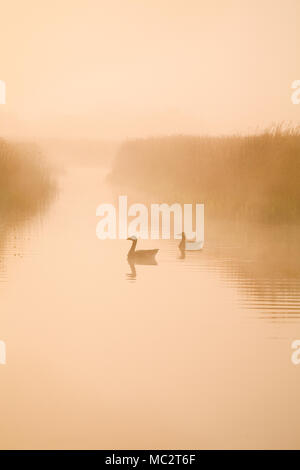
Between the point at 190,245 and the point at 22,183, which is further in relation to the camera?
the point at 22,183

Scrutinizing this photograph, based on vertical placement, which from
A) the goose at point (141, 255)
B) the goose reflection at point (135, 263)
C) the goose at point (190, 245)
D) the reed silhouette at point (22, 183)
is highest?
the reed silhouette at point (22, 183)

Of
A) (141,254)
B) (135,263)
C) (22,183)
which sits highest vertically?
(22,183)

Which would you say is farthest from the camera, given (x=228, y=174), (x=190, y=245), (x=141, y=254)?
(x=228, y=174)

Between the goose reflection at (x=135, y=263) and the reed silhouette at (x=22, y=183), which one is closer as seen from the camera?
the goose reflection at (x=135, y=263)

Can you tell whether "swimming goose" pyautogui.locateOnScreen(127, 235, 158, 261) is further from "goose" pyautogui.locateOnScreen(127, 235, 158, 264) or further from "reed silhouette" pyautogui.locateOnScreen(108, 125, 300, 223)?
"reed silhouette" pyautogui.locateOnScreen(108, 125, 300, 223)

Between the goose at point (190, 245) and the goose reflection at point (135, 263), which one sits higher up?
the goose at point (190, 245)

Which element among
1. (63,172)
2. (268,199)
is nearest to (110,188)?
(63,172)

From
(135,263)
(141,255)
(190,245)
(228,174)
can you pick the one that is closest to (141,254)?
(141,255)

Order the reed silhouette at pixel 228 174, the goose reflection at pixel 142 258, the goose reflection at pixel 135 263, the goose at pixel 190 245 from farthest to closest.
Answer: the reed silhouette at pixel 228 174 → the goose at pixel 190 245 → the goose reflection at pixel 142 258 → the goose reflection at pixel 135 263

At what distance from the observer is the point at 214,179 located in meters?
11.4

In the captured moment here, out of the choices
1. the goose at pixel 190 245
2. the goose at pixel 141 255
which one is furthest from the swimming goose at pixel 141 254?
the goose at pixel 190 245

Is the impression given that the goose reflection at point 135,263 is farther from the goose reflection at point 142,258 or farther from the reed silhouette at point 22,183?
the reed silhouette at point 22,183

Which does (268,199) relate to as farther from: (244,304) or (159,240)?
(244,304)

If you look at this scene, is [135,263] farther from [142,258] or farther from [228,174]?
[228,174]
